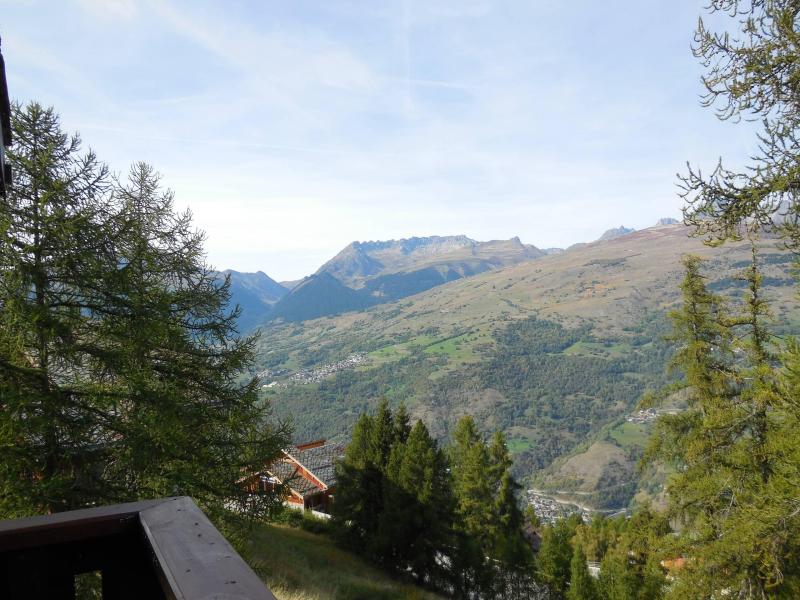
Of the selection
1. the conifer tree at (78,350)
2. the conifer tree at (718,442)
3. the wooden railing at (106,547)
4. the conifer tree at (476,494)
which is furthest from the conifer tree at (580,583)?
the wooden railing at (106,547)

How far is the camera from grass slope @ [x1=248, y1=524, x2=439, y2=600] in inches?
478

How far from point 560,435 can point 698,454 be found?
170 m

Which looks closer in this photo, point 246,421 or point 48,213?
point 48,213

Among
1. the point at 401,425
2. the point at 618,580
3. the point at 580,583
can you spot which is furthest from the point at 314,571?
the point at 618,580

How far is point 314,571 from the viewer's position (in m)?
16.5

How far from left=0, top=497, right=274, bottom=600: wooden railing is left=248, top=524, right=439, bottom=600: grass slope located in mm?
8550

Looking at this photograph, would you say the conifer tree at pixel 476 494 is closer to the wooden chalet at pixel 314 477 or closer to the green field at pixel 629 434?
the wooden chalet at pixel 314 477

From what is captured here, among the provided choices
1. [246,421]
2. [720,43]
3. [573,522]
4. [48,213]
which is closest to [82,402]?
Answer: [48,213]

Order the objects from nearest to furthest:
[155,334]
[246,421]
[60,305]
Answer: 1. [60,305]
2. [155,334]
3. [246,421]

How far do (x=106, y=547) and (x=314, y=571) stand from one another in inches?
674

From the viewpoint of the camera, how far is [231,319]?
11.5 meters

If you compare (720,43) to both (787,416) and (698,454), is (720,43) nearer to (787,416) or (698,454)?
(787,416)

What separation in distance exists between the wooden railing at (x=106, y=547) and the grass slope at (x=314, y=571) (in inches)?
337

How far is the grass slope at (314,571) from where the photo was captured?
12141 millimetres
